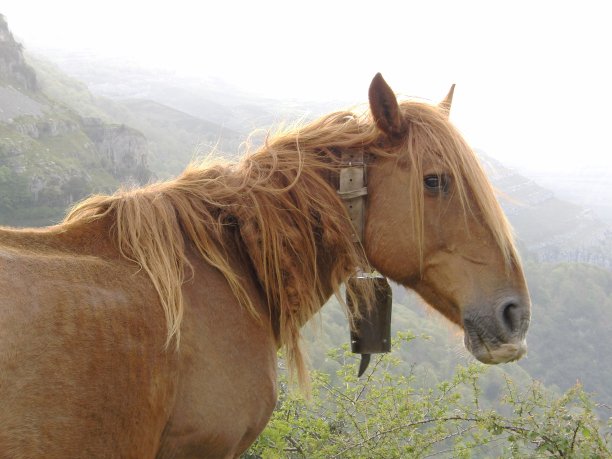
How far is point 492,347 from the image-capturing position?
280 cm

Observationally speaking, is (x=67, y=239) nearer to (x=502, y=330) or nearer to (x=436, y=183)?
(x=436, y=183)

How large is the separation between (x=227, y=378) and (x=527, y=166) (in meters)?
197

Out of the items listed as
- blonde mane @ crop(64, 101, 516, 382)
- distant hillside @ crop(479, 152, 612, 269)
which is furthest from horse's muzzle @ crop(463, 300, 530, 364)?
distant hillside @ crop(479, 152, 612, 269)

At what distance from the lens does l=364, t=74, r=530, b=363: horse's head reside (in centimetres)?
282

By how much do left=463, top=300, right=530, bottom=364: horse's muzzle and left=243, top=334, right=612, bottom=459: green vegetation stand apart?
4.96 feet

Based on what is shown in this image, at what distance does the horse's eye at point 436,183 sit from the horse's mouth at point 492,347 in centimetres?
78

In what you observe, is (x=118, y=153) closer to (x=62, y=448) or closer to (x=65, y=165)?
(x=65, y=165)

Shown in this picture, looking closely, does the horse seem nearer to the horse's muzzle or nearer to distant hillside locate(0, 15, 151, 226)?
the horse's muzzle

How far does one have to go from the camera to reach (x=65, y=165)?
7000 centimetres

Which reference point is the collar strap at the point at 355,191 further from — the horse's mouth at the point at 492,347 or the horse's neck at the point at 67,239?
the horse's neck at the point at 67,239

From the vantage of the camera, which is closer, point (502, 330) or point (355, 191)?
point (502, 330)

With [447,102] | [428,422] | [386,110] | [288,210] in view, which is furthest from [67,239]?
[428,422]

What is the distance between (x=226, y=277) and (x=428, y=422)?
162 inches

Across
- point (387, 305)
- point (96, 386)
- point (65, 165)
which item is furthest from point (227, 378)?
point (65, 165)
